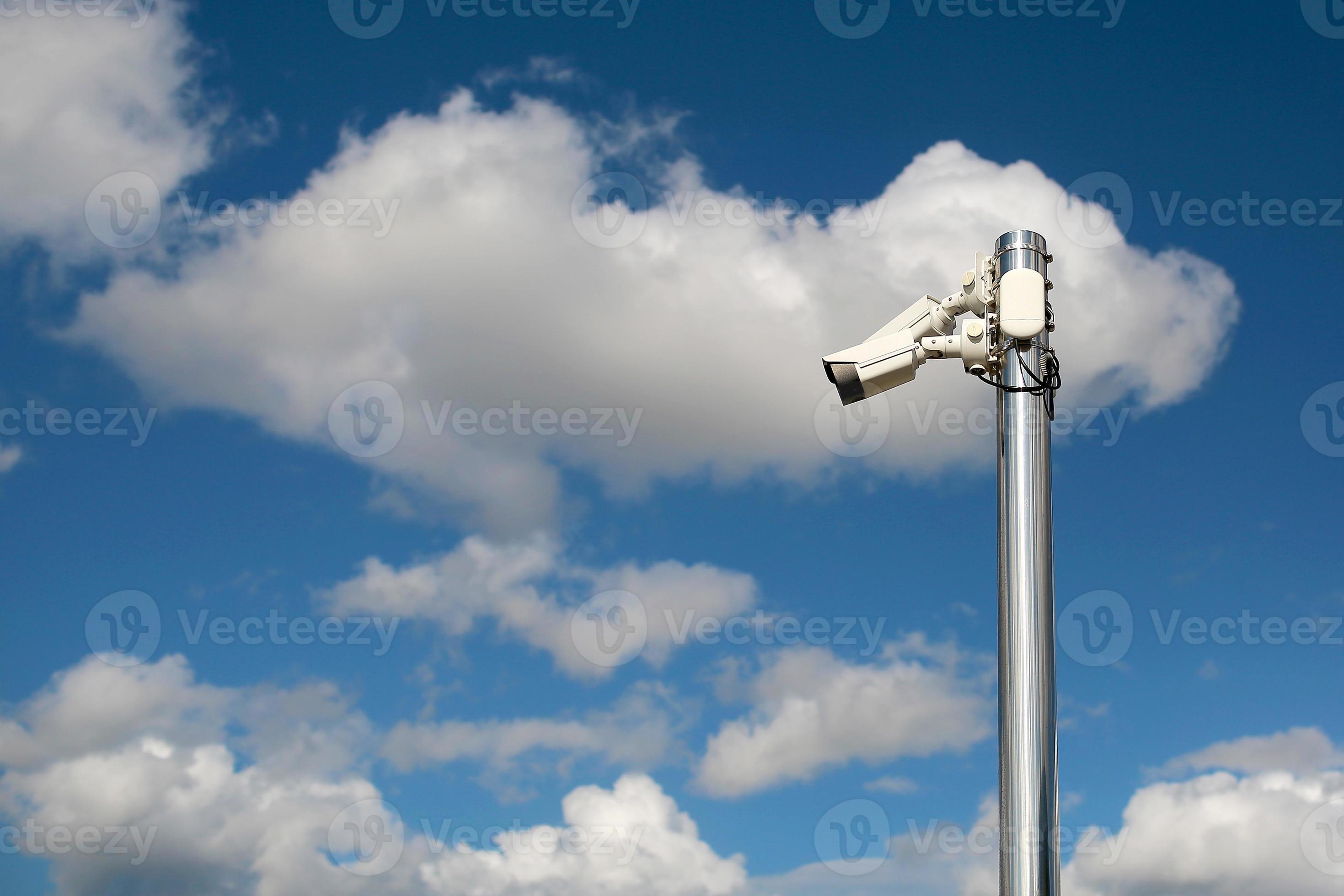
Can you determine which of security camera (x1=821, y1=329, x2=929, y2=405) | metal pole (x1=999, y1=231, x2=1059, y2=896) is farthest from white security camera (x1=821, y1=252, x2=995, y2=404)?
metal pole (x1=999, y1=231, x2=1059, y2=896)

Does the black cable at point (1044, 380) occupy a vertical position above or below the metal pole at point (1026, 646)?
above

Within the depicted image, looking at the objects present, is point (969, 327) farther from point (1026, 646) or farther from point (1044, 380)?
point (1026, 646)

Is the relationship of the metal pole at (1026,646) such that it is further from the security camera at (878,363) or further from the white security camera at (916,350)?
the security camera at (878,363)

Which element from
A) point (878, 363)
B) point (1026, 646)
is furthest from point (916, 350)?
point (1026, 646)

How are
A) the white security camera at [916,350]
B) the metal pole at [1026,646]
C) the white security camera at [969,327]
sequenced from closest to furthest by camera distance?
the metal pole at [1026,646] → the white security camera at [969,327] → the white security camera at [916,350]

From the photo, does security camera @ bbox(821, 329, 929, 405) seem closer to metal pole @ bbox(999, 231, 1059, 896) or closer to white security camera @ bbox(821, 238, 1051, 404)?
white security camera @ bbox(821, 238, 1051, 404)

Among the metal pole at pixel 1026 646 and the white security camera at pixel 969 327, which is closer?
the metal pole at pixel 1026 646

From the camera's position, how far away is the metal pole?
43.8 ft

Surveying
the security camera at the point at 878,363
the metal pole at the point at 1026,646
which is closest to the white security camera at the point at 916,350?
the security camera at the point at 878,363

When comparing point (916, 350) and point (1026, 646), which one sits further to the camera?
point (916, 350)

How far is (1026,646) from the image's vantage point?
13.8m

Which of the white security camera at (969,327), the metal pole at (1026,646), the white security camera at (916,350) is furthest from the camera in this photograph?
the white security camera at (916,350)

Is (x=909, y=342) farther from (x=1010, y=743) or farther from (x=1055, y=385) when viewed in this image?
(x=1010, y=743)

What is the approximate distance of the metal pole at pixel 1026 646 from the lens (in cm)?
1336
